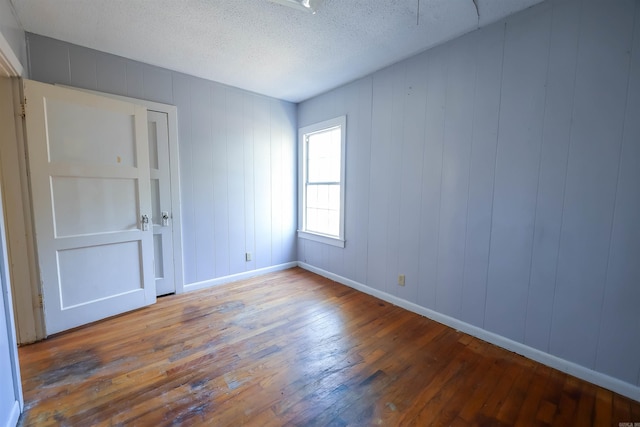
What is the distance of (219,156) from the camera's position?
131 inches

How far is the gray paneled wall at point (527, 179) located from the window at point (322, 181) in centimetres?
69

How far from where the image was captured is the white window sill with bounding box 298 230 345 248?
3499 mm

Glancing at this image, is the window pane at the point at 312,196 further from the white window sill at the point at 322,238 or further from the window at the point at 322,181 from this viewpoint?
the white window sill at the point at 322,238

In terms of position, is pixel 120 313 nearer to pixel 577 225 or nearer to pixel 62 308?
pixel 62 308

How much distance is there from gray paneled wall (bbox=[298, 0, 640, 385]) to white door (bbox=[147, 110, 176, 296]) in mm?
2387

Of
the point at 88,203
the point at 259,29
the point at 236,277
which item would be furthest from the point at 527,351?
the point at 88,203

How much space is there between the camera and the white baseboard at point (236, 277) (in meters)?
3.25

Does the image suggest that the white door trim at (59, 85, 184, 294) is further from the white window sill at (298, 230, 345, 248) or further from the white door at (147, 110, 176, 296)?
the white window sill at (298, 230, 345, 248)

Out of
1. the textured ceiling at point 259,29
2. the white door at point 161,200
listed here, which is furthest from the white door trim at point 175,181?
the textured ceiling at point 259,29

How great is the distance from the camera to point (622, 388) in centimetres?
164

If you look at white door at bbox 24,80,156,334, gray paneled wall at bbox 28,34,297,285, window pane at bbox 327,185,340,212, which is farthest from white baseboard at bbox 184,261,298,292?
window pane at bbox 327,185,340,212

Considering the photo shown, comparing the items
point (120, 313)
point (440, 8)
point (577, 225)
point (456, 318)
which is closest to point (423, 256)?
point (456, 318)

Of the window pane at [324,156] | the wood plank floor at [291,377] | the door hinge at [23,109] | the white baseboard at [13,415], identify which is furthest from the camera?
the window pane at [324,156]

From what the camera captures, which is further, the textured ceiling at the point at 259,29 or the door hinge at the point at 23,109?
the door hinge at the point at 23,109
